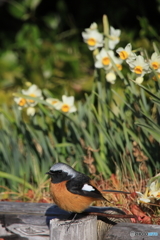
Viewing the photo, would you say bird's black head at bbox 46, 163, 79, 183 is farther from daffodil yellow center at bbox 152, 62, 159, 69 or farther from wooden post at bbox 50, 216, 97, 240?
daffodil yellow center at bbox 152, 62, 159, 69

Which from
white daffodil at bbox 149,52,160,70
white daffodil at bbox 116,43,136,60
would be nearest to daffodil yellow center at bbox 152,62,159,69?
white daffodil at bbox 149,52,160,70

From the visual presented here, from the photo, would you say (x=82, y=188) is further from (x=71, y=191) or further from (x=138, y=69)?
(x=138, y=69)

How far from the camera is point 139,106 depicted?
2963mm

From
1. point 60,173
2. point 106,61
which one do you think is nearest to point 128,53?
point 106,61

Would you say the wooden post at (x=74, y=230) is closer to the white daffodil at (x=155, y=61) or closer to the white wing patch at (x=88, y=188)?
the white wing patch at (x=88, y=188)

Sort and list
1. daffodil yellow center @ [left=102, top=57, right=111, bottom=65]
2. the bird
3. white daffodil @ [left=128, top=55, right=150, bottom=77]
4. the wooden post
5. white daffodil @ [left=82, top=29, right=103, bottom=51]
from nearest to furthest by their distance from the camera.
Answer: the wooden post < the bird < white daffodil @ [left=128, top=55, right=150, bottom=77] < daffodil yellow center @ [left=102, top=57, right=111, bottom=65] < white daffodil @ [left=82, top=29, right=103, bottom=51]

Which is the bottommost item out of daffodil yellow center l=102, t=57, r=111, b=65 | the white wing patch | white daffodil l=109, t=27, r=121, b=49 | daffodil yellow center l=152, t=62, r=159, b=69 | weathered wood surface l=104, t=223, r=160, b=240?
weathered wood surface l=104, t=223, r=160, b=240

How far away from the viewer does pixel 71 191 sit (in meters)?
2.36

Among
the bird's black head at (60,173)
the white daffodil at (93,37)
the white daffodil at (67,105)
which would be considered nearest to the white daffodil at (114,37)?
the white daffodil at (93,37)

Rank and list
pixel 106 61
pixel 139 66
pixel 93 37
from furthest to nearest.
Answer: pixel 93 37, pixel 106 61, pixel 139 66

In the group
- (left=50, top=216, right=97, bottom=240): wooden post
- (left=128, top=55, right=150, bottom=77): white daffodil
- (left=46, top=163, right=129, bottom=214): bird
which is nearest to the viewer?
(left=50, top=216, right=97, bottom=240): wooden post

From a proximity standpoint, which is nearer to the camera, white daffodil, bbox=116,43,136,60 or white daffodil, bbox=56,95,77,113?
white daffodil, bbox=116,43,136,60

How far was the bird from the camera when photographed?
2336 millimetres

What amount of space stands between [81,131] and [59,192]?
1.01m
